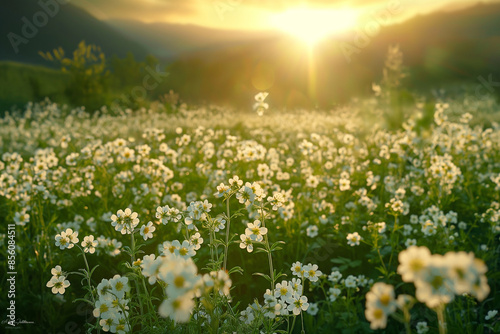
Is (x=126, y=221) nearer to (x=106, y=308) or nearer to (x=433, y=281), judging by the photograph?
(x=106, y=308)

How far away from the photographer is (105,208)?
3684 millimetres

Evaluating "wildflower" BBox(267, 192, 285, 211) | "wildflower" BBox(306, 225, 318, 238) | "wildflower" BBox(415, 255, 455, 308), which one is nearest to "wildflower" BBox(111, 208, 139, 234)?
"wildflower" BBox(267, 192, 285, 211)

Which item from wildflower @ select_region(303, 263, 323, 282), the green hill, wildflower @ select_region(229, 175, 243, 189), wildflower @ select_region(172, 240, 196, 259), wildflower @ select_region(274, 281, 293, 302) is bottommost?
wildflower @ select_region(274, 281, 293, 302)

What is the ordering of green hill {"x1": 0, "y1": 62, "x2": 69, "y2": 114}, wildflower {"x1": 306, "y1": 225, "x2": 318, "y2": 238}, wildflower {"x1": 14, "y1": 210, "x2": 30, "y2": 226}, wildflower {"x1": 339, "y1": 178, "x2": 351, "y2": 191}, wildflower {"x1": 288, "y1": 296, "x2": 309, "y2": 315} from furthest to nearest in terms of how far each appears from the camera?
green hill {"x1": 0, "y1": 62, "x2": 69, "y2": 114} → wildflower {"x1": 339, "y1": 178, "x2": 351, "y2": 191} → wildflower {"x1": 306, "y1": 225, "x2": 318, "y2": 238} → wildflower {"x1": 14, "y1": 210, "x2": 30, "y2": 226} → wildflower {"x1": 288, "y1": 296, "x2": 309, "y2": 315}

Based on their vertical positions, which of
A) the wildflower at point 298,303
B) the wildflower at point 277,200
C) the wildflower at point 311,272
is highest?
the wildflower at point 277,200

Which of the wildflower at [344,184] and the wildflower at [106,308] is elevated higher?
the wildflower at [344,184]

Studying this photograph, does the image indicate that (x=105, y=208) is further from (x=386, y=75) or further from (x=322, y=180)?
(x=386, y=75)

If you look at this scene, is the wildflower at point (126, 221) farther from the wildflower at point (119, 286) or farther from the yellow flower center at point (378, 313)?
the yellow flower center at point (378, 313)

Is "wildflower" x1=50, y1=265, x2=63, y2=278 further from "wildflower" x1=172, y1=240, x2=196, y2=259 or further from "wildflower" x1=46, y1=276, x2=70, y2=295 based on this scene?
"wildflower" x1=172, y1=240, x2=196, y2=259

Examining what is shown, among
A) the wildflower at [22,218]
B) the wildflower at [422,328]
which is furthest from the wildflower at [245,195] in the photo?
the wildflower at [22,218]

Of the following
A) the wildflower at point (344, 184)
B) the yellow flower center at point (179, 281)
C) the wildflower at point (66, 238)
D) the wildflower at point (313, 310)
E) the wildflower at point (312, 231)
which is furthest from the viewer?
the wildflower at point (344, 184)

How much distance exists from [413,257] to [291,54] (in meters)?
32.1

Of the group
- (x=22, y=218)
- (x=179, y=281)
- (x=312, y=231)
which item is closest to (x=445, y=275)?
(x=179, y=281)

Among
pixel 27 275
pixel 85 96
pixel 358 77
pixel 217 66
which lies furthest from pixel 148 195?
pixel 217 66
